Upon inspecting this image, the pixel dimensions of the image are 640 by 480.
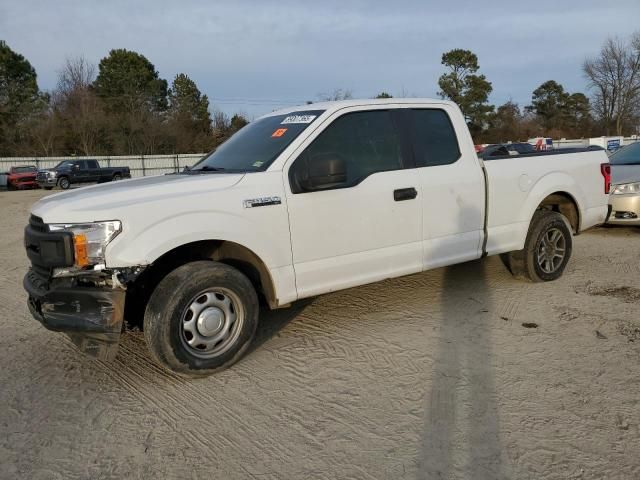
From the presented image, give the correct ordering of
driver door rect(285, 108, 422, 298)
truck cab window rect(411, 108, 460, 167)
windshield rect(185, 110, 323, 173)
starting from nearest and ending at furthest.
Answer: driver door rect(285, 108, 422, 298) < windshield rect(185, 110, 323, 173) < truck cab window rect(411, 108, 460, 167)

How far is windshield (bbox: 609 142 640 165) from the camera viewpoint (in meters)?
9.92

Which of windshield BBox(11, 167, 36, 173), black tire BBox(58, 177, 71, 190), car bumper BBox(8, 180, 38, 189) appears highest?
windshield BBox(11, 167, 36, 173)

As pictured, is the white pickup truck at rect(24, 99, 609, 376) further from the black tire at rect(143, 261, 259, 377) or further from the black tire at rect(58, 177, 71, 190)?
the black tire at rect(58, 177, 71, 190)

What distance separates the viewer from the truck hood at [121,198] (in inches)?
135

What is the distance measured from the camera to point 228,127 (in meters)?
56.2

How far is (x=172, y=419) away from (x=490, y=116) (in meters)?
59.8

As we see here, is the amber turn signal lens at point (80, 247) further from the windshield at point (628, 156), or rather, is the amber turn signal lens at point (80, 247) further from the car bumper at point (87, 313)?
the windshield at point (628, 156)

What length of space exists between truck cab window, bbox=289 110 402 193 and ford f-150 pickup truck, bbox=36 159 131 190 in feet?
90.9

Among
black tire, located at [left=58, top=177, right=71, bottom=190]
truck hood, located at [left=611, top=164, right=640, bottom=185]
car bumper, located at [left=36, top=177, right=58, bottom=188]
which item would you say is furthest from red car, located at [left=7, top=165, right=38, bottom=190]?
truck hood, located at [left=611, top=164, right=640, bottom=185]

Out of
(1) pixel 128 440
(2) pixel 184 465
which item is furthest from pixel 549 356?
(1) pixel 128 440

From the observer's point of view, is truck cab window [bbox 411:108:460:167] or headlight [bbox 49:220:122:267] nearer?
headlight [bbox 49:220:122:267]

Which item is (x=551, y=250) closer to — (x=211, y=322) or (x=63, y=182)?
(x=211, y=322)

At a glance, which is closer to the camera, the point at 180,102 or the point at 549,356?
the point at 549,356

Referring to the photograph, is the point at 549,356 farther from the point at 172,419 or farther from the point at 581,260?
the point at 581,260
